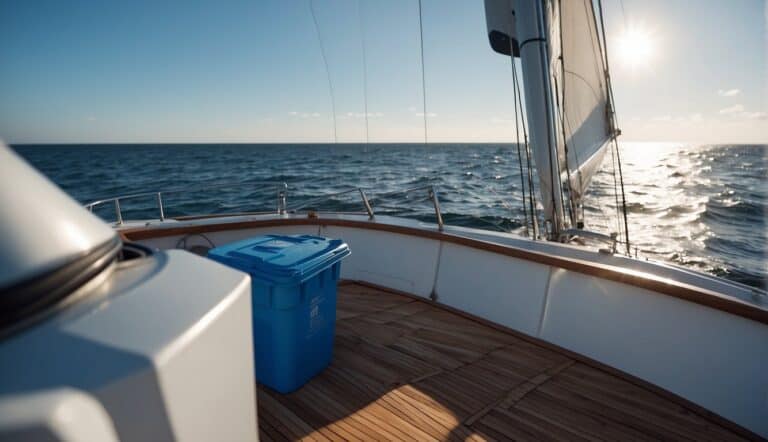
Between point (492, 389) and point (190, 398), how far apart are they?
1.99 metres

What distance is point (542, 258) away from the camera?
8.96 ft

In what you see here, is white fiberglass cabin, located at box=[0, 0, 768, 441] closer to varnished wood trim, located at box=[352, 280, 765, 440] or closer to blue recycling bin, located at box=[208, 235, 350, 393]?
varnished wood trim, located at box=[352, 280, 765, 440]

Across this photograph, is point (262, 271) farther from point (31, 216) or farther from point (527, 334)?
point (527, 334)

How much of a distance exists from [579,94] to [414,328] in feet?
11.8

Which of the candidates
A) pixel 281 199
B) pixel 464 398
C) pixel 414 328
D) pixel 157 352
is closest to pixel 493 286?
pixel 414 328

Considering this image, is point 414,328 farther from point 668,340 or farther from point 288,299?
point 668,340

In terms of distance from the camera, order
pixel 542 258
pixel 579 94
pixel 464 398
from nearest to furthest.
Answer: pixel 464 398 → pixel 542 258 → pixel 579 94

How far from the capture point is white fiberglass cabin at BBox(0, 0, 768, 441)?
59 centimetres

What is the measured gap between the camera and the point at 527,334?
111 inches

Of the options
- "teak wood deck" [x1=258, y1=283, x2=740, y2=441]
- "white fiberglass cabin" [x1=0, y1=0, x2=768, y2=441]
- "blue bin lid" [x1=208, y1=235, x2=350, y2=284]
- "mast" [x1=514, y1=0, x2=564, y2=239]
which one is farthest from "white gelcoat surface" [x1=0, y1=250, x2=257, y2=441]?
"mast" [x1=514, y1=0, x2=564, y2=239]

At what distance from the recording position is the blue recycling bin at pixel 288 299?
1.95 meters

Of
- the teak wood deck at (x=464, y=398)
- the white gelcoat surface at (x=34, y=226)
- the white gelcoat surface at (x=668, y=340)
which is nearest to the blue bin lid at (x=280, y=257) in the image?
the teak wood deck at (x=464, y=398)

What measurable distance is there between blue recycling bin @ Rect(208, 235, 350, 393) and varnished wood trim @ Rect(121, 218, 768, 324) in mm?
1330

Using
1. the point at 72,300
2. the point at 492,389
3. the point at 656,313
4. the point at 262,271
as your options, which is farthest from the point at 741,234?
the point at 72,300
